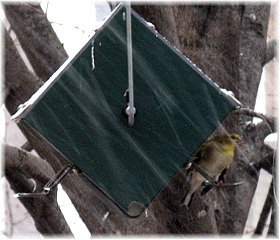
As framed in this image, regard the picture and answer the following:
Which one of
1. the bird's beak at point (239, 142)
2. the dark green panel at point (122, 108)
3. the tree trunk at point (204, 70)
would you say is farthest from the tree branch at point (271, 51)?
the dark green panel at point (122, 108)

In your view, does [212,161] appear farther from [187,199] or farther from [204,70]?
[204,70]

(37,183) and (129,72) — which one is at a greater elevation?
(129,72)

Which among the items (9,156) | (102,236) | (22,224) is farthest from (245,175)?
(22,224)

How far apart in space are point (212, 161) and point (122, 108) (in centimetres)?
67

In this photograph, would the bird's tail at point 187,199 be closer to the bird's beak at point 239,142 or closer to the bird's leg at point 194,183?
the bird's leg at point 194,183

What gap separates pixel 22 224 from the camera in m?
6.49

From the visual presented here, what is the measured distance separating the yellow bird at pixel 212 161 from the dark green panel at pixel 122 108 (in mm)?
269

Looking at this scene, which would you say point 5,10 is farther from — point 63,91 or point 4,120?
point 4,120

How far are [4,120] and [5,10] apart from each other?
164 centimetres

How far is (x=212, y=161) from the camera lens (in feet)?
10.7

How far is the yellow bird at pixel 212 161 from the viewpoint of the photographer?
3102mm

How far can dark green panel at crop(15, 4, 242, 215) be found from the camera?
263cm

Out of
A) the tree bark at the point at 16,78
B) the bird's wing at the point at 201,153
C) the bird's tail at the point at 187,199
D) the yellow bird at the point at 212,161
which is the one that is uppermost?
the tree bark at the point at 16,78

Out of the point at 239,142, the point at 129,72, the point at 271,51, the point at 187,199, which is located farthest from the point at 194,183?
the point at 271,51
